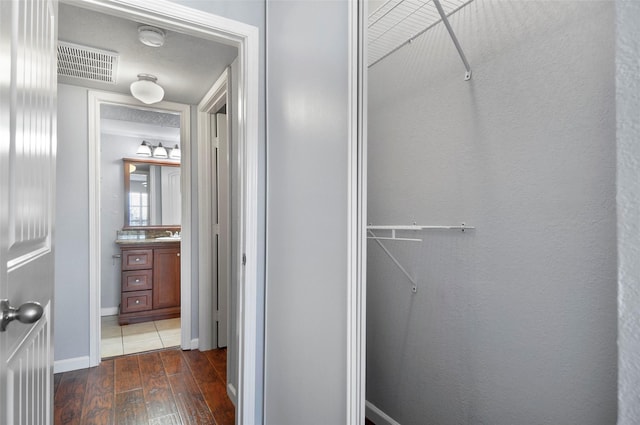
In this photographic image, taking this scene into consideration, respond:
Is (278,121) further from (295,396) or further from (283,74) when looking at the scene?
(295,396)

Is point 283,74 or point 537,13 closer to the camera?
point 537,13

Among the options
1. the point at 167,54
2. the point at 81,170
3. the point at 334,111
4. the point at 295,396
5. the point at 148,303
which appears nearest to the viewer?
the point at 334,111

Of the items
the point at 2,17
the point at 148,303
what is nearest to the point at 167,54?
the point at 2,17

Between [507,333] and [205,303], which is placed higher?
[507,333]

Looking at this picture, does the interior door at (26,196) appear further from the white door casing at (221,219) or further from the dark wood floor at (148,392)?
the white door casing at (221,219)

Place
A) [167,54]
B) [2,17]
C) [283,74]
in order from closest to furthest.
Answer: [2,17] < [283,74] < [167,54]

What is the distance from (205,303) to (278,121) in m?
2.05

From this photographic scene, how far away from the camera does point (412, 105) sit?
975mm

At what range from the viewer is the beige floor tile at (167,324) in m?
3.69

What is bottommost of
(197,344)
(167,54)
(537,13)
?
(197,344)

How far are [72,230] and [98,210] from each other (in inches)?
8.9

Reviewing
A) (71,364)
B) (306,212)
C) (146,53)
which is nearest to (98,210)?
(71,364)

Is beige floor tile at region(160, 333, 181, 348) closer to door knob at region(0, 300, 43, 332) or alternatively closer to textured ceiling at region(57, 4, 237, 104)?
textured ceiling at region(57, 4, 237, 104)

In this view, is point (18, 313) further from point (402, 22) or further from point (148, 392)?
point (148, 392)
